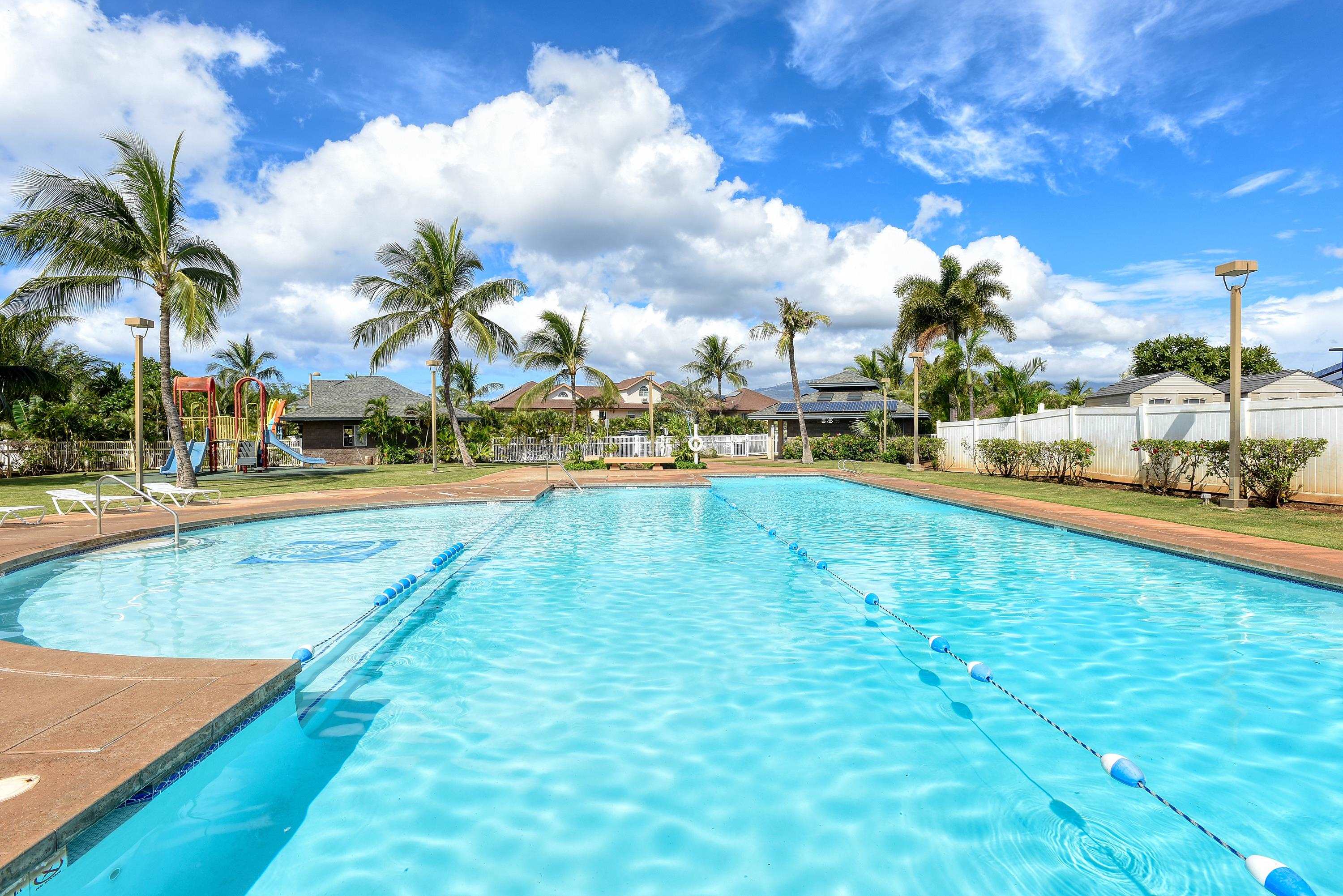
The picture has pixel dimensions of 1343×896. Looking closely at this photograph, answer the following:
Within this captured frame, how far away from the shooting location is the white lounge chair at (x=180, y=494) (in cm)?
1302

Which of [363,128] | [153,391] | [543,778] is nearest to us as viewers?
[543,778]

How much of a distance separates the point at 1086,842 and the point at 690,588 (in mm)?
4757

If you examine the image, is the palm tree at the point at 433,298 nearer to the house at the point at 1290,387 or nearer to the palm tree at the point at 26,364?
the palm tree at the point at 26,364

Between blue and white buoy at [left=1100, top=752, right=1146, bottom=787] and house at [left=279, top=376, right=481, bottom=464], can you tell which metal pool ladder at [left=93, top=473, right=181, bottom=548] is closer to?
blue and white buoy at [left=1100, top=752, right=1146, bottom=787]

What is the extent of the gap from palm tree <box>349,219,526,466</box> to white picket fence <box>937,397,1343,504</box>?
61.6ft

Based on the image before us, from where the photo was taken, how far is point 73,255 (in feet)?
52.4

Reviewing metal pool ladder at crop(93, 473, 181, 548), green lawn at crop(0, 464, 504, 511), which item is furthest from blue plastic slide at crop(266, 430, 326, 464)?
metal pool ladder at crop(93, 473, 181, 548)

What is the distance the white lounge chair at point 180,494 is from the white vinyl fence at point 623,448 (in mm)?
16355

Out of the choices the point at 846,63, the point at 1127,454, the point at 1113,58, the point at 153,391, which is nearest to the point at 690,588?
the point at 1127,454

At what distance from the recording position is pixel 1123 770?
322 centimetres

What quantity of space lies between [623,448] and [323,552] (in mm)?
22803

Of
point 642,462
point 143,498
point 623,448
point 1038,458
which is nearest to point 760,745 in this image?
point 143,498

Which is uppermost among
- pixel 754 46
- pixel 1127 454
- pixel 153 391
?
pixel 754 46

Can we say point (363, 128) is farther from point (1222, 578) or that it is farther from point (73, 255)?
point (1222, 578)
